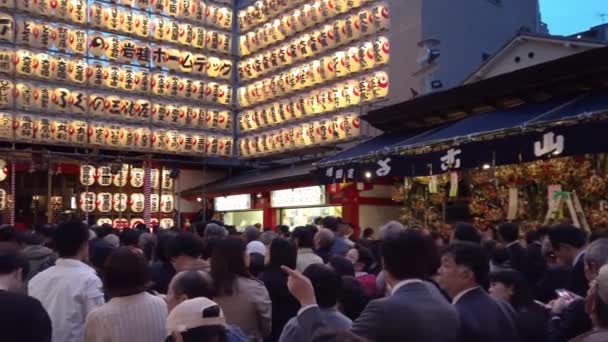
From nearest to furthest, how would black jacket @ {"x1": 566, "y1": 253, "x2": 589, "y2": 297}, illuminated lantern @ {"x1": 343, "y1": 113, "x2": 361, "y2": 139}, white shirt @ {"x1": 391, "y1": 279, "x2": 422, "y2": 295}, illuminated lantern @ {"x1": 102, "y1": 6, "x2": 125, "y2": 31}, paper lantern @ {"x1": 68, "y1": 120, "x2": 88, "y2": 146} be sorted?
1. white shirt @ {"x1": 391, "y1": 279, "x2": 422, "y2": 295}
2. black jacket @ {"x1": 566, "y1": 253, "x2": 589, "y2": 297}
3. illuminated lantern @ {"x1": 343, "y1": 113, "x2": 361, "y2": 139}
4. paper lantern @ {"x1": 68, "y1": 120, "x2": 88, "y2": 146}
5. illuminated lantern @ {"x1": 102, "y1": 6, "x2": 125, "y2": 31}

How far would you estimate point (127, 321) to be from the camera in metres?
3.83

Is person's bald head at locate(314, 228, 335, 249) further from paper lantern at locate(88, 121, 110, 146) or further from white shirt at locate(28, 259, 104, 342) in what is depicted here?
paper lantern at locate(88, 121, 110, 146)

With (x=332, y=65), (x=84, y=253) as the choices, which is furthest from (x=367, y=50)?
(x=84, y=253)

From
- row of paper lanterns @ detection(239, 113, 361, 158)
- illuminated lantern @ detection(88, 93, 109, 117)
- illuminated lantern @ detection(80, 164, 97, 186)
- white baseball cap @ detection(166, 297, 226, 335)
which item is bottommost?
white baseball cap @ detection(166, 297, 226, 335)

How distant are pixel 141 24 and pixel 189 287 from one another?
2462cm

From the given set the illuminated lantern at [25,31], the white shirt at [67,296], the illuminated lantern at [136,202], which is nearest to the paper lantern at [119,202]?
the illuminated lantern at [136,202]

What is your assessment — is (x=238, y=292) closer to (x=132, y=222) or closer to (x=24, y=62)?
(x=24, y=62)

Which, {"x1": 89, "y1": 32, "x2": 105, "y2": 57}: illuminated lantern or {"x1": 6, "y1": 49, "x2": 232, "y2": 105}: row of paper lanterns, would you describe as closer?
{"x1": 6, "y1": 49, "x2": 232, "y2": 105}: row of paper lanterns

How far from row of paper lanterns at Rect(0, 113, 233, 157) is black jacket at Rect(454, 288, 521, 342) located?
74.0 ft

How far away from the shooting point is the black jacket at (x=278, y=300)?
554 centimetres

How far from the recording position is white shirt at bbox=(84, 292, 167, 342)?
150 inches

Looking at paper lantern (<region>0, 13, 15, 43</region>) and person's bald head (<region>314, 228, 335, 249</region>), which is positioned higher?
paper lantern (<region>0, 13, 15, 43</region>)

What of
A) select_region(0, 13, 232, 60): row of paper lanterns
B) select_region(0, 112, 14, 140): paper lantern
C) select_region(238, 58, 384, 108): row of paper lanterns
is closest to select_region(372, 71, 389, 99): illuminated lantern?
select_region(238, 58, 384, 108): row of paper lanterns

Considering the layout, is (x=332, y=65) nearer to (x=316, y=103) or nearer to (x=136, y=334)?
(x=316, y=103)
